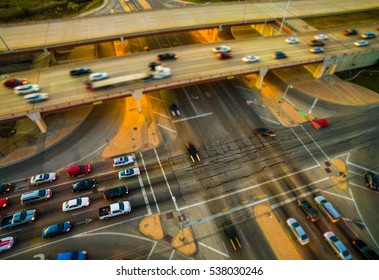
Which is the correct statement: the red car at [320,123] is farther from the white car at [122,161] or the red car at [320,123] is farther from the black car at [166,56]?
the white car at [122,161]

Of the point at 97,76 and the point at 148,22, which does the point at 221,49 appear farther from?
the point at 97,76

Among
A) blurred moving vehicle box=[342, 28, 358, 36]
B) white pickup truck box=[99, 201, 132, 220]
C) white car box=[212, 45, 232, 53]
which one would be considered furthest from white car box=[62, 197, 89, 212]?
blurred moving vehicle box=[342, 28, 358, 36]

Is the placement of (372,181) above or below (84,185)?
below

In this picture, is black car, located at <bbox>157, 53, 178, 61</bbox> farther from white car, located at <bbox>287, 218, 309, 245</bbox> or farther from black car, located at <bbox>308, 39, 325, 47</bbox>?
white car, located at <bbox>287, 218, 309, 245</bbox>

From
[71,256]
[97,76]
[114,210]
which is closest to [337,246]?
[114,210]

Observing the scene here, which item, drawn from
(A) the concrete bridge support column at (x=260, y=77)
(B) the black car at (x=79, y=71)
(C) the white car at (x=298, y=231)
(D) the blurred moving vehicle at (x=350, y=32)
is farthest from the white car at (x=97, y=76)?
(D) the blurred moving vehicle at (x=350, y=32)
